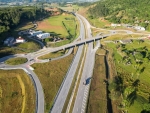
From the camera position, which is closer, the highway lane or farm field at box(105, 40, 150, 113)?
the highway lane

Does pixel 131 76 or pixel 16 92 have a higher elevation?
pixel 16 92

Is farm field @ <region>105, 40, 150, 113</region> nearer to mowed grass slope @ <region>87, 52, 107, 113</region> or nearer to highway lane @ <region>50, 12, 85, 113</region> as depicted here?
mowed grass slope @ <region>87, 52, 107, 113</region>

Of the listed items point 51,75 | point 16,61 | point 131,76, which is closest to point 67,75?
point 51,75

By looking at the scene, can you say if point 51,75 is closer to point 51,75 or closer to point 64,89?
point 51,75

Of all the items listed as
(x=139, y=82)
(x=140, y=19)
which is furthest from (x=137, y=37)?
(x=139, y=82)

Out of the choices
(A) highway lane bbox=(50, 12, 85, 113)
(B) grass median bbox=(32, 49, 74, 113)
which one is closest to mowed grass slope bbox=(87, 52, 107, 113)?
(A) highway lane bbox=(50, 12, 85, 113)
